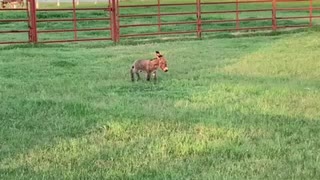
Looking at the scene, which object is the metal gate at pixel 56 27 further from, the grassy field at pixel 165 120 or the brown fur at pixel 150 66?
the brown fur at pixel 150 66

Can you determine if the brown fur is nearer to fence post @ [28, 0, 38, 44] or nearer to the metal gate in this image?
the metal gate

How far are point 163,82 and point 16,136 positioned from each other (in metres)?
4.20

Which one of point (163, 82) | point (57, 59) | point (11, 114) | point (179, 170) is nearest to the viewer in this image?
point (179, 170)

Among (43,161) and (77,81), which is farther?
(77,81)

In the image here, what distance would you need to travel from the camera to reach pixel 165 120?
711cm

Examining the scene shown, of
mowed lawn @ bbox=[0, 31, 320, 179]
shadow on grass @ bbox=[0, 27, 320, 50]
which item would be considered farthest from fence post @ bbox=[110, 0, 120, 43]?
mowed lawn @ bbox=[0, 31, 320, 179]

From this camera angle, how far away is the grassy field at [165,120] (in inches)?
210

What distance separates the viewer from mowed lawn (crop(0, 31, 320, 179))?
17.5ft

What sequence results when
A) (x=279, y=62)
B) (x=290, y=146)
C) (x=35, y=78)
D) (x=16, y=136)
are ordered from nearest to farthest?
(x=290, y=146)
(x=16, y=136)
(x=35, y=78)
(x=279, y=62)

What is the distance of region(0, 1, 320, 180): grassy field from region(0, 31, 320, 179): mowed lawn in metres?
0.01

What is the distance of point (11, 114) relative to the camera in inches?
301

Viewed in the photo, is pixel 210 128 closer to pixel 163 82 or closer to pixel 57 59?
pixel 163 82

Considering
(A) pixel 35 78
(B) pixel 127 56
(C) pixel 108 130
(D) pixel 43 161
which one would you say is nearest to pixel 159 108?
(C) pixel 108 130

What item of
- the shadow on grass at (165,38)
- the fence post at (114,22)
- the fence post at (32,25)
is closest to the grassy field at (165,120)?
the shadow on grass at (165,38)
